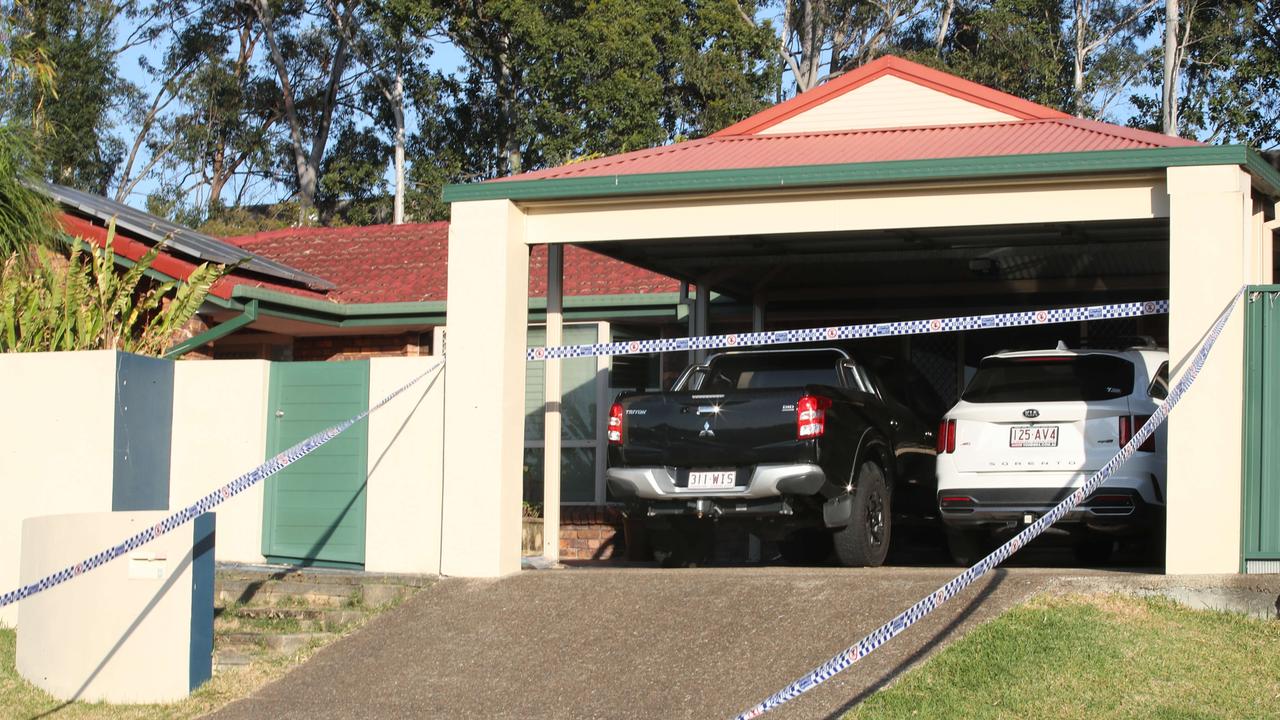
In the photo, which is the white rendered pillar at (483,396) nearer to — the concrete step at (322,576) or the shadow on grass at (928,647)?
the concrete step at (322,576)

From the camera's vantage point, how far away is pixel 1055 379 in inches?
420

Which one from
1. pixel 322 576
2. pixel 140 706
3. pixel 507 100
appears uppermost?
pixel 507 100

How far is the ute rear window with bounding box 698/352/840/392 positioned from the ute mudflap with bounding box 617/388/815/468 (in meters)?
0.79

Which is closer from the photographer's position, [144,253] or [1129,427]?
[1129,427]

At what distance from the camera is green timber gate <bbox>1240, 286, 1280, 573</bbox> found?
9.25 meters

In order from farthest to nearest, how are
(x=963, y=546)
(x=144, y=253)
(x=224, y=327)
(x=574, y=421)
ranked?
(x=574, y=421), (x=144, y=253), (x=224, y=327), (x=963, y=546)

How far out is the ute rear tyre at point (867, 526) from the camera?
10703mm

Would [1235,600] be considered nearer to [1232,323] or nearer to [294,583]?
[1232,323]

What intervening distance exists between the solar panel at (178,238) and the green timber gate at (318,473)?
3.60 m

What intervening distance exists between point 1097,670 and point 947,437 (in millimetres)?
3402

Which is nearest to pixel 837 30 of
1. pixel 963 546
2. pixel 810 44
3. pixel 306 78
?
pixel 810 44

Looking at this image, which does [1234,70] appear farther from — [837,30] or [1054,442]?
[1054,442]

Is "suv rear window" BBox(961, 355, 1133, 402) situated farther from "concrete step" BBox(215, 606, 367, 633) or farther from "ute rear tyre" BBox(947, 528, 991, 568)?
"concrete step" BBox(215, 606, 367, 633)

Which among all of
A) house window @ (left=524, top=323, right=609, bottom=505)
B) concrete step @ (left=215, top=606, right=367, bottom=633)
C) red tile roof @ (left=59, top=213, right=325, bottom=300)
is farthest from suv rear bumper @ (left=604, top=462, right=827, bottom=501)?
red tile roof @ (left=59, top=213, right=325, bottom=300)
